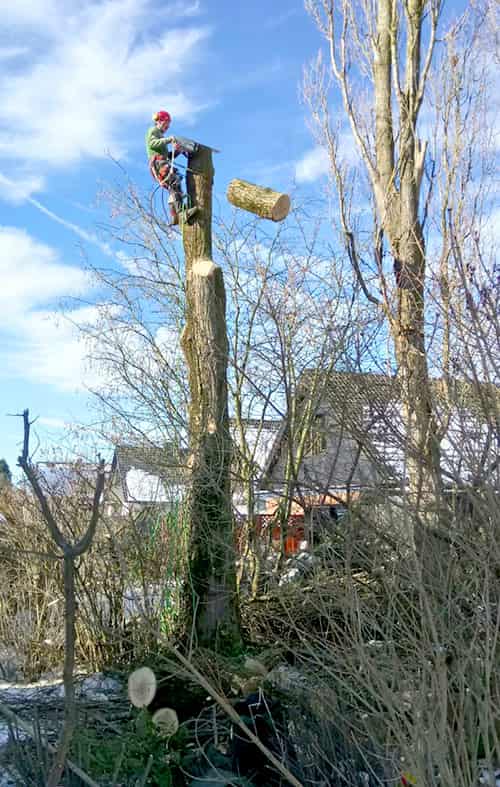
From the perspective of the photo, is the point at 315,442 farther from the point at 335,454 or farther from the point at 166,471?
the point at 335,454

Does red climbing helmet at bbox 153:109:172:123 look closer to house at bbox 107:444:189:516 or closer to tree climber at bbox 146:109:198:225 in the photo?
tree climber at bbox 146:109:198:225

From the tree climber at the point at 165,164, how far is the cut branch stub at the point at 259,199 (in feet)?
2.27

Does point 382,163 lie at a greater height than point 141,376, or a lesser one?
greater

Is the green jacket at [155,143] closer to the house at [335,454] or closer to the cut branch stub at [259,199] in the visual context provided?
the cut branch stub at [259,199]

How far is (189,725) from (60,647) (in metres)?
2.37

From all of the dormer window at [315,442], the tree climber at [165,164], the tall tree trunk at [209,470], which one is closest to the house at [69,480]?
the tall tree trunk at [209,470]

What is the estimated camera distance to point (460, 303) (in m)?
4.85

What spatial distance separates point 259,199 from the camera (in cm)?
668

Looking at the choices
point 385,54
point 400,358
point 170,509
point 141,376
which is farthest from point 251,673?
point 385,54

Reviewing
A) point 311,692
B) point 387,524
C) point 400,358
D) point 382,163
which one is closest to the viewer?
point 311,692

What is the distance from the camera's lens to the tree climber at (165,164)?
7.23 metres

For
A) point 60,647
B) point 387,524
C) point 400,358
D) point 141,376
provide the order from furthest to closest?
1. point 141,376
2. point 60,647
3. point 400,358
4. point 387,524

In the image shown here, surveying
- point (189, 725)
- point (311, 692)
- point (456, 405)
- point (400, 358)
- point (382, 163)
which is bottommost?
point (189, 725)

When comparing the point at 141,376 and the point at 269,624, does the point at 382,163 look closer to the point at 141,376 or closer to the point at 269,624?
the point at 141,376
